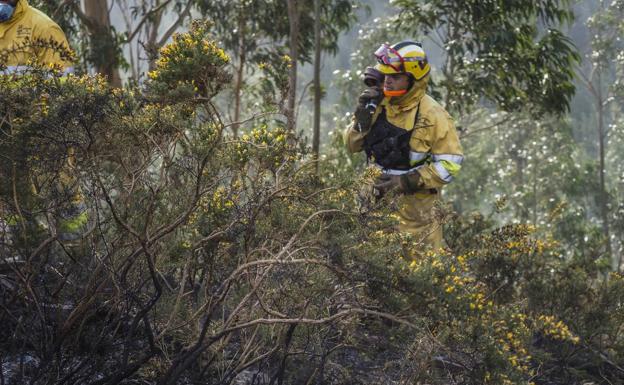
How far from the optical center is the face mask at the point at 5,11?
6164 millimetres

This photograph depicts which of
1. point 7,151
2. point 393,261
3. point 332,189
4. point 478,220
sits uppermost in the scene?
point 7,151

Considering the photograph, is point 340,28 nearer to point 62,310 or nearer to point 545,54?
point 545,54

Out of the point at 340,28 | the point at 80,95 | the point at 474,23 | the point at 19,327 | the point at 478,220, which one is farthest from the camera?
the point at 340,28

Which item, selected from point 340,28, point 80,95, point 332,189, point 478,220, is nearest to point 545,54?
point 340,28

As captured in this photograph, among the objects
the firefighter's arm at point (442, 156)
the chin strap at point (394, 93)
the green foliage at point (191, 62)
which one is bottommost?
the firefighter's arm at point (442, 156)

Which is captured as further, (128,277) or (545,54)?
(545,54)

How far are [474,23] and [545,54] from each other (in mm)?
865

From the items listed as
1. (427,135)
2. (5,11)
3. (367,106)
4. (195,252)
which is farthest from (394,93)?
(5,11)

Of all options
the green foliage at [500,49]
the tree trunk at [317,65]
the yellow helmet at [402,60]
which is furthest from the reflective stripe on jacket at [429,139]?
the green foliage at [500,49]

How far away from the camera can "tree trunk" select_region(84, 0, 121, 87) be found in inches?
421

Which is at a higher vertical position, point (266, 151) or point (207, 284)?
point (266, 151)

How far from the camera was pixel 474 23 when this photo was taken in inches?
426

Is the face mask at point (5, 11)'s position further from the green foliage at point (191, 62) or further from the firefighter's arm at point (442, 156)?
the firefighter's arm at point (442, 156)

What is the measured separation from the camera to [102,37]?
426 inches
